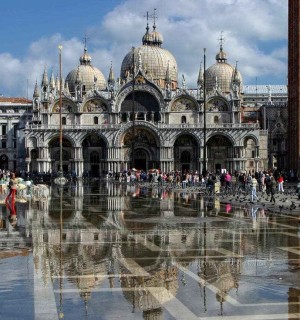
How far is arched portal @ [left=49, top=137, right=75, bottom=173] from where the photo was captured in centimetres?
9531

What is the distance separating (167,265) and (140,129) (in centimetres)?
8140

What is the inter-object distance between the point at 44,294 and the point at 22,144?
385 feet

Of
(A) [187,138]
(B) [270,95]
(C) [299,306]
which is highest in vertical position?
(B) [270,95]

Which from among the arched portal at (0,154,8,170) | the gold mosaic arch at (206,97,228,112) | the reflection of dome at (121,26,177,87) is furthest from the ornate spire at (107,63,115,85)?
the arched portal at (0,154,8,170)

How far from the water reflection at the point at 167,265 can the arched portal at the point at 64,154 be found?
231ft

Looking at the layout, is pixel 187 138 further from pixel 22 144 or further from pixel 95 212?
pixel 95 212

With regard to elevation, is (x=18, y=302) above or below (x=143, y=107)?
below

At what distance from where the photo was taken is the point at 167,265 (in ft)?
45.5

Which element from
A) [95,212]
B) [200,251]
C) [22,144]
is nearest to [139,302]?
[200,251]

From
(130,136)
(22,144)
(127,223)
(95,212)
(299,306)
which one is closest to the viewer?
(299,306)

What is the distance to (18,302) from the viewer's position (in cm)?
1045

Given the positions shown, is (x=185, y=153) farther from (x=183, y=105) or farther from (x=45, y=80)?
(x=45, y=80)

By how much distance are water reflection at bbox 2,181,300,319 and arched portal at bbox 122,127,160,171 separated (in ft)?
229

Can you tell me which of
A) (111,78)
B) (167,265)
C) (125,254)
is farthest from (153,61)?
(167,265)
